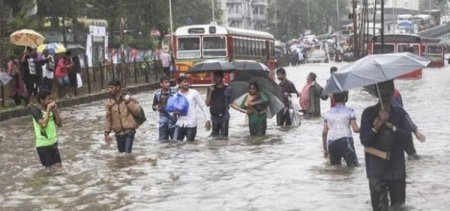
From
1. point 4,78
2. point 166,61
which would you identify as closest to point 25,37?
point 4,78

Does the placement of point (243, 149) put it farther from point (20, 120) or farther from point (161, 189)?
point (20, 120)

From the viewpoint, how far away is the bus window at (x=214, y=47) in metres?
32.9

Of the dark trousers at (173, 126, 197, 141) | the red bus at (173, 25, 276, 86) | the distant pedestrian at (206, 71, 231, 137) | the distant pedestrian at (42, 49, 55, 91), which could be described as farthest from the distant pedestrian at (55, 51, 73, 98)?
the dark trousers at (173, 126, 197, 141)

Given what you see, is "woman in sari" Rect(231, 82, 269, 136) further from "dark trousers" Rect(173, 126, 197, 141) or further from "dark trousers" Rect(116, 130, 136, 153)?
"dark trousers" Rect(116, 130, 136, 153)

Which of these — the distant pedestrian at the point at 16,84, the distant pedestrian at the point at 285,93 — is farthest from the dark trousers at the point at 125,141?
the distant pedestrian at the point at 16,84

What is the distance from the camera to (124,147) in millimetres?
13711

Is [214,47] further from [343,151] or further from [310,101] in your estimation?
[343,151]

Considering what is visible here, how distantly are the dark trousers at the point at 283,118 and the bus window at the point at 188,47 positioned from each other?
15.3 m

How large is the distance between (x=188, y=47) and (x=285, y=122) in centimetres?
1572

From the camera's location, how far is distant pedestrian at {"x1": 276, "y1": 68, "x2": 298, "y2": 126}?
58.2 ft

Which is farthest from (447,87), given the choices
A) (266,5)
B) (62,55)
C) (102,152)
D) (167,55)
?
(266,5)

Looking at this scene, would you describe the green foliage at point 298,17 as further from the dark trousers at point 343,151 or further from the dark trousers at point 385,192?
the dark trousers at point 385,192

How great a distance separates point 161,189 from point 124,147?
3437 millimetres

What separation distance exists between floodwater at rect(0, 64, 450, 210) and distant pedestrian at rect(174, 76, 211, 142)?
26 cm
